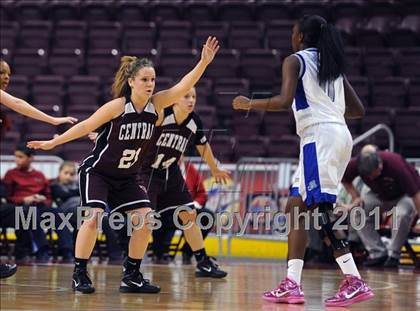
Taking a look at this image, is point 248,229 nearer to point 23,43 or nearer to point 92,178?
point 92,178

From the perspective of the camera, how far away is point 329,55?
601cm

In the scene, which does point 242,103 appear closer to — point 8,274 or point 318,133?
point 318,133

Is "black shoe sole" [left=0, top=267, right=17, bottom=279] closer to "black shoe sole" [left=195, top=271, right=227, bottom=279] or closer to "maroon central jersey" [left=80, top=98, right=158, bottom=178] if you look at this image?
"maroon central jersey" [left=80, top=98, right=158, bottom=178]

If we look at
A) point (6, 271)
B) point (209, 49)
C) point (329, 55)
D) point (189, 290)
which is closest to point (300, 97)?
point (329, 55)

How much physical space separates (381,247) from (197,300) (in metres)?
4.98

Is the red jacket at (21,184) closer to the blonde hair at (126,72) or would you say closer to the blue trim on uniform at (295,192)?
the blonde hair at (126,72)

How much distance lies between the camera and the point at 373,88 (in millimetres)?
15383

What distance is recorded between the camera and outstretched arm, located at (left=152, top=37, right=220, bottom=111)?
6.22 metres

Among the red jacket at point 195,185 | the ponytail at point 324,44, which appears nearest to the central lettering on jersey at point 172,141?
the ponytail at point 324,44

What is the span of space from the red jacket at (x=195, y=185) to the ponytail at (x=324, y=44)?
4.80 m

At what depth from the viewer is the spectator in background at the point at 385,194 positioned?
10.0m

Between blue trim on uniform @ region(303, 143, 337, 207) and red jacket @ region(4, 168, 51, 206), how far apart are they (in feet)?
18.8

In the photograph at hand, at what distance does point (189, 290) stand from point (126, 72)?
1647mm

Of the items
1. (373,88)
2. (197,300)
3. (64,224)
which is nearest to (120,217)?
(64,224)
